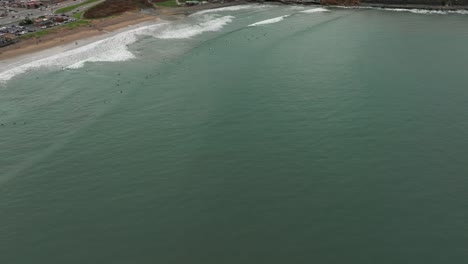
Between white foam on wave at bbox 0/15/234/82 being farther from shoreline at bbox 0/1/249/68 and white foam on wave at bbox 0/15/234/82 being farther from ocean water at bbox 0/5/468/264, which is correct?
shoreline at bbox 0/1/249/68

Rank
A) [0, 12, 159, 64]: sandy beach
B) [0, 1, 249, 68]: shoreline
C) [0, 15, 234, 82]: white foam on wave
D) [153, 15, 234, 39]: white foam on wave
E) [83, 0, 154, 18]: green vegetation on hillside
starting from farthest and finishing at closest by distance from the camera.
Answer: [83, 0, 154, 18]: green vegetation on hillside < [153, 15, 234, 39]: white foam on wave < [0, 12, 159, 64]: sandy beach < [0, 1, 249, 68]: shoreline < [0, 15, 234, 82]: white foam on wave

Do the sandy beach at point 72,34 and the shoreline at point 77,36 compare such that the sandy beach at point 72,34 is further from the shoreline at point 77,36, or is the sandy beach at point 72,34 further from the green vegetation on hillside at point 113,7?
the green vegetation on hillside at point 113,7

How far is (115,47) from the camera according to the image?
229ft

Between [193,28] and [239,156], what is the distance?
49958mm

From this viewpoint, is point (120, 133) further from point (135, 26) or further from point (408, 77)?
Answer: point (135, 26)

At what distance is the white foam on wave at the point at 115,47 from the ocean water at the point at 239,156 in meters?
0.58

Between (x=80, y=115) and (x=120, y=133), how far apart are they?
648cm

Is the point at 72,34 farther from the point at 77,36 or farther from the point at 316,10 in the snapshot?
the point at 316,10

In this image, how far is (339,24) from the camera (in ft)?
264

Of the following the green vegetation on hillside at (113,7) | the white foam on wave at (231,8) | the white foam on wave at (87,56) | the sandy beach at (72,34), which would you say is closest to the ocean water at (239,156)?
the white foam on wave at (87,56)

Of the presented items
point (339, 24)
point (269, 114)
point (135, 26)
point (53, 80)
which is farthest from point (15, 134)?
point (339, 24)

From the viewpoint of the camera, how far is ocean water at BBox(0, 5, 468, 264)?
2831cm

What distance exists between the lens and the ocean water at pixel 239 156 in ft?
92.9

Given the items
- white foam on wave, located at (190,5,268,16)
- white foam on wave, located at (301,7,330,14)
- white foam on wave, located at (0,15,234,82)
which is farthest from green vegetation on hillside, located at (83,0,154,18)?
white foam on wave, located at (301,7,330,14)
